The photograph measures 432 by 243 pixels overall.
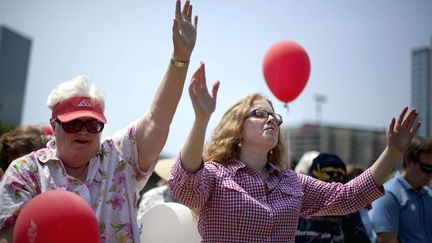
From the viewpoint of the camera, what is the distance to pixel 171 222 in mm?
3223

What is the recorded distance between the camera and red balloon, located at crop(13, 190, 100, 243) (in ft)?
6.63

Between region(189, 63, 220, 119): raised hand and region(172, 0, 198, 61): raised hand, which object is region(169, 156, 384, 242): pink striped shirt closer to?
region(189, 63, 220, 119): raised hand

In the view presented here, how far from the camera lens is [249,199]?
106 inches

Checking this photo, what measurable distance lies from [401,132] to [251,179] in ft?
3.47

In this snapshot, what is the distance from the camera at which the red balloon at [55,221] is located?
2021 mm

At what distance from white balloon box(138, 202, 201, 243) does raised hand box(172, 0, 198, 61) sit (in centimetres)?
128

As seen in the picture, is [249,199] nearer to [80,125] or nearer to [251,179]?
[251,179]

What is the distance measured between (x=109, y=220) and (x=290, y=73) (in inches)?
121

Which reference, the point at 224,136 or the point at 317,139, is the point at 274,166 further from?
the point at 317,139

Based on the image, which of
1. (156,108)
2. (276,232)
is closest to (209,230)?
(276,232)

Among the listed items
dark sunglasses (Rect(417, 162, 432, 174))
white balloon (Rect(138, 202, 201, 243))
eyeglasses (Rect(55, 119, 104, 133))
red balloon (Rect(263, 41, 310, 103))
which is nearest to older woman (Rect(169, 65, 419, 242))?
white balloon (Rect(138, 202, 201, 243))

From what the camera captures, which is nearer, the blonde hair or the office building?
the blonde hair

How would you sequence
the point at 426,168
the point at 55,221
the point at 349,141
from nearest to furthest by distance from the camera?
the point at 55,221 < the point at 426,168 < the point at 349,141

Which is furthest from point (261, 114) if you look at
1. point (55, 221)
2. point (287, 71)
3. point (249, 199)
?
point (287, 71)
